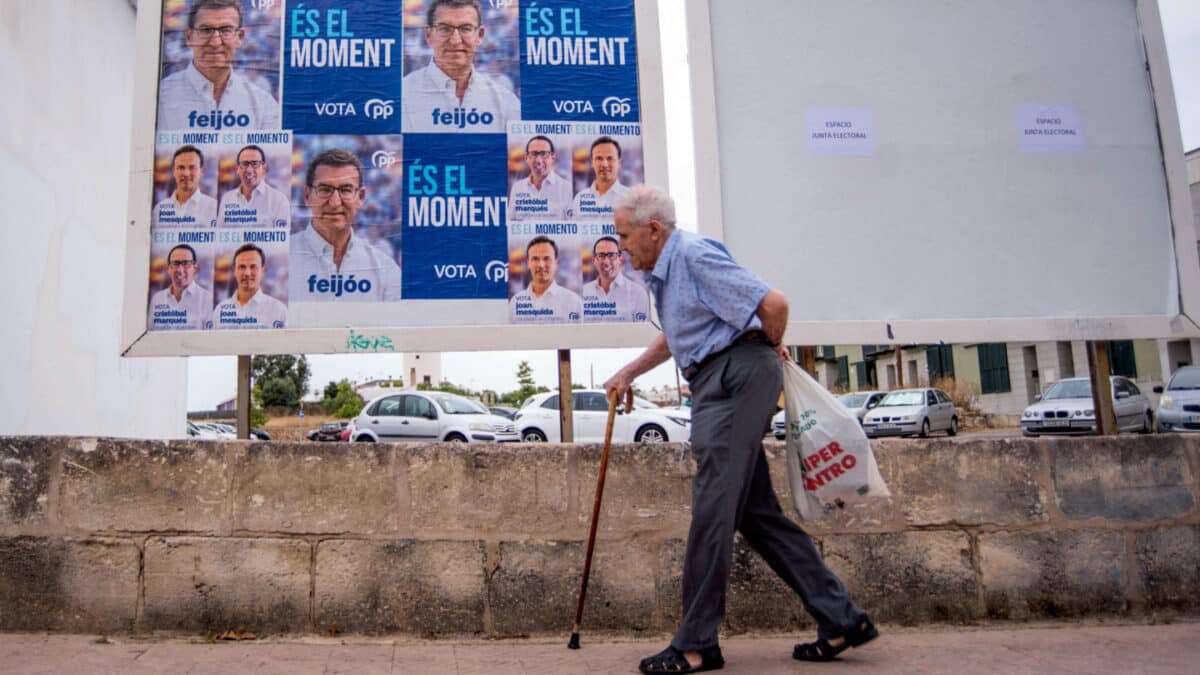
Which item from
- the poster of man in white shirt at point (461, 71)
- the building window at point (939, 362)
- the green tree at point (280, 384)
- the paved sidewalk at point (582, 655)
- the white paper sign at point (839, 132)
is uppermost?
the green tree at point (280, 384)

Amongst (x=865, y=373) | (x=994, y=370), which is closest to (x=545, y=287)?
(x=994, y=370)

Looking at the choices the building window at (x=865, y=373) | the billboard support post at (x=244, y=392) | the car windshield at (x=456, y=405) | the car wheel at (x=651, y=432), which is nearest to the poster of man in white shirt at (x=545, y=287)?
the billboard support post at (x=244, y=392)

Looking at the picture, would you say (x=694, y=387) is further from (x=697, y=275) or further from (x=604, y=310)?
(x=604, y=310)

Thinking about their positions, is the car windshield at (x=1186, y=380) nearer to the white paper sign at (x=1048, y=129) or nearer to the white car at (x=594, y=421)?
the white car at (x=594, y=421)

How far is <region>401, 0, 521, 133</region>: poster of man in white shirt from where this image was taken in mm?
4188

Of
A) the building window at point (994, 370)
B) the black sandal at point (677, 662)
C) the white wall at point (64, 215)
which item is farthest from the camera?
the building window at point (994, 370)

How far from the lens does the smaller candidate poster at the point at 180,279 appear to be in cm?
400

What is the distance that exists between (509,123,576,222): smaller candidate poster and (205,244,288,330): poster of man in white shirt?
48.0 inches

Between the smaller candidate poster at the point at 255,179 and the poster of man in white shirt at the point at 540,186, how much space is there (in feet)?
3.62

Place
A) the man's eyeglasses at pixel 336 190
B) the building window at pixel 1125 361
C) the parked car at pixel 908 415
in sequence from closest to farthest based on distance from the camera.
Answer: the man's eyeglasses at pixel 336 190, the parked car at pixel 908 415, the building window at pixel 1125 361

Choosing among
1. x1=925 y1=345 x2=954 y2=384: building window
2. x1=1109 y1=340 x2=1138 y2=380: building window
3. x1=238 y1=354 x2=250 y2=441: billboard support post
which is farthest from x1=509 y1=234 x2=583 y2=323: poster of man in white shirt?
x1=925 y1=345 x2=954 y2=384: building window

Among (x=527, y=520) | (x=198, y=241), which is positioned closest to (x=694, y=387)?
(x=527, y=520)

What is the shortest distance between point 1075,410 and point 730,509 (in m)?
17.2

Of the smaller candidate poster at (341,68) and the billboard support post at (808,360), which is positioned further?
the billboard support post at (808,360)
